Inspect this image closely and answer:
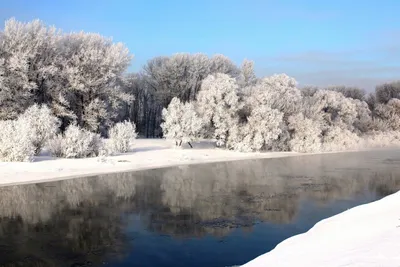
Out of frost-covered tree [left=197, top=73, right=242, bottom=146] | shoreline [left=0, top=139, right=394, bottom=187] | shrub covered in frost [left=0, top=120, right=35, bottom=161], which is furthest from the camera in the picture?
frost-covered tree [left=197, top=73, right=242, bottom=146]

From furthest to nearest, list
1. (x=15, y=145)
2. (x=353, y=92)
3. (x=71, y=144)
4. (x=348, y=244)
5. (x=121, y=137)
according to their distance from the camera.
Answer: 1. (x=353, y=92)
2. (x=121, y=137)
3. (x=71, y=144)
4. (x=15, y=145)
5. (x=348, y=244)

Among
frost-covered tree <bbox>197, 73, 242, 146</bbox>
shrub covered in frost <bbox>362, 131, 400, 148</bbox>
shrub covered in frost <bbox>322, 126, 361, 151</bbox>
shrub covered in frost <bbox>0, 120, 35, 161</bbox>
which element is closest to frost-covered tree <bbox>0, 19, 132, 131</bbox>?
frost-covered tree <bbox>197, 73, 242, 146</bbox>

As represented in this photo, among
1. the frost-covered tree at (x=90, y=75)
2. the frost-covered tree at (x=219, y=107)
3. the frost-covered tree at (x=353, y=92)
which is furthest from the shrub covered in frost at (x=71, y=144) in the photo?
the frost-covered tree at (x=353, y=92)

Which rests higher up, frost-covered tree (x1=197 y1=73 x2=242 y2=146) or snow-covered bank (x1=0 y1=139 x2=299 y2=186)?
frost-covered tree (x1=197 y1=73 x2=242 y2=146)

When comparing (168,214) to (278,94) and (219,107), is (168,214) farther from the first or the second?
(278,94)

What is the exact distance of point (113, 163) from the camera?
105 feet

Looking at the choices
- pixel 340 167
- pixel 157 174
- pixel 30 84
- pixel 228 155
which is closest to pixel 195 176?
pixel 157 174

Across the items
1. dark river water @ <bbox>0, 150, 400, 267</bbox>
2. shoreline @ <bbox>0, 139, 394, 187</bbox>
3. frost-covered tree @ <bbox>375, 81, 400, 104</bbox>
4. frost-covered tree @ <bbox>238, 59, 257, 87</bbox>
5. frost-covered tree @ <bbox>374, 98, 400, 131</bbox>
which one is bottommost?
dark river water @ <bbox>0, 150, 400, 267</bbox>

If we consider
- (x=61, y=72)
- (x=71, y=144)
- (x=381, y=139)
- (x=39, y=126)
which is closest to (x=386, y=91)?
(x=381, y=139)

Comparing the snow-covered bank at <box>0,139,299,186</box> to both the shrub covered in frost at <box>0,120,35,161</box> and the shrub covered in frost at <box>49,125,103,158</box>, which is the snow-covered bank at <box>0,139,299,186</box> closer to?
the shrub covered in frost at <box>0,120,35,161</box>

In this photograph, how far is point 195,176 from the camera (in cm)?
2742

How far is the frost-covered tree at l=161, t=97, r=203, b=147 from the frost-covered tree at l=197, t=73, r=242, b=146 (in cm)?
219

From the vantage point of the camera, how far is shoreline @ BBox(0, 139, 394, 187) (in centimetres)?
2533

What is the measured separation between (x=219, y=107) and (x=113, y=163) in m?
17.9
